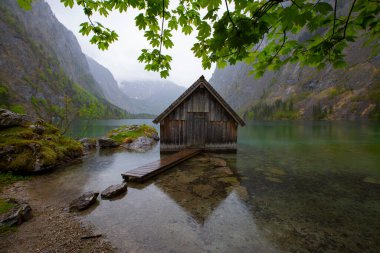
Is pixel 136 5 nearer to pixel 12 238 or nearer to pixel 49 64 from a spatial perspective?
pixel 12 238

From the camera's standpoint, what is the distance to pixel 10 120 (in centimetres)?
1141

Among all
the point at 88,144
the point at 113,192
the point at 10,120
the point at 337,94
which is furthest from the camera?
the point at 337,94

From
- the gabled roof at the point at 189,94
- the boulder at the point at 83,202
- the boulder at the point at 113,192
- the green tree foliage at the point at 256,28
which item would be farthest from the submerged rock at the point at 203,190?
the gabled roof at the point at 189,94

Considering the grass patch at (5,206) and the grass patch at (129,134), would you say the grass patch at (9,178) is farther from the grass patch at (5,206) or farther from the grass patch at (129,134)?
the grass patch at (129,134)

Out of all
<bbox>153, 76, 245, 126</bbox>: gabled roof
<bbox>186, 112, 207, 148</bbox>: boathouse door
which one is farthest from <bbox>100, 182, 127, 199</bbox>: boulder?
<bbox>186, 112, 207, 148</bbox>: boathouse door

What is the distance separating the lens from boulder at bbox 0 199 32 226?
5177mm

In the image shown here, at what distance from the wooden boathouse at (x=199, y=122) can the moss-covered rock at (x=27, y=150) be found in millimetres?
7528

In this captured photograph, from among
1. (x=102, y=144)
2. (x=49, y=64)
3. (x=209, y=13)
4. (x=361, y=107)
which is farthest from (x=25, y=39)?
(x=361, y=107)

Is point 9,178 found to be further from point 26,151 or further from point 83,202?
point 83,202

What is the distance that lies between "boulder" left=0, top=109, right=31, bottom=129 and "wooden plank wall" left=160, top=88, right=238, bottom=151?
30.0ft

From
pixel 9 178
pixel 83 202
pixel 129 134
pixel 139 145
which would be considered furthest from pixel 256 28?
pixel 129 134

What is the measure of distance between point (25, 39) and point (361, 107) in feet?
712

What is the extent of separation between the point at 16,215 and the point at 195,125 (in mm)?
12652

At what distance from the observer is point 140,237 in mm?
5090
